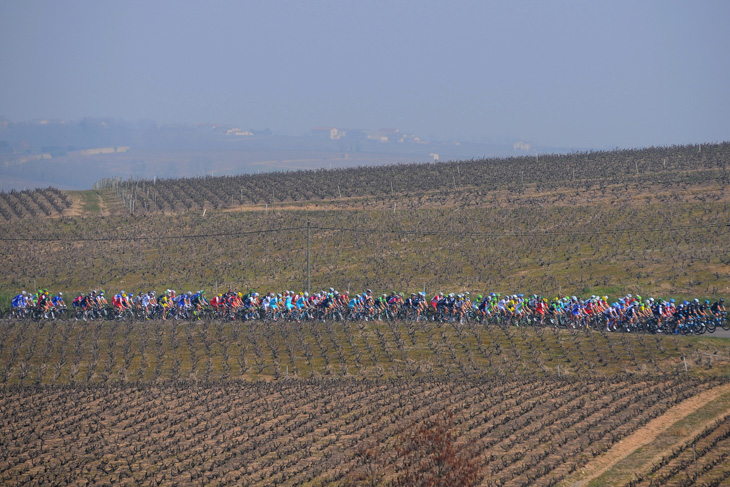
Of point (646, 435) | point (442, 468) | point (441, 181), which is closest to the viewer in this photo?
point (442, 468)

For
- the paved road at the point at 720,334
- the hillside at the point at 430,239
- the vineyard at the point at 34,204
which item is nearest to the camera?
the paved road at the point at 720,334

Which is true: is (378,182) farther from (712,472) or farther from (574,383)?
(712,472)

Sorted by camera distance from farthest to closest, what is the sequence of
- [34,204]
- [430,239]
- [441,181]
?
[441,181] → [34,204] → [430,239]

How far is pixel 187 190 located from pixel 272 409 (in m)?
68.7

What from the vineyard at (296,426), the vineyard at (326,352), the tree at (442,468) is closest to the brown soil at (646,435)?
the vineyard at (296,426)

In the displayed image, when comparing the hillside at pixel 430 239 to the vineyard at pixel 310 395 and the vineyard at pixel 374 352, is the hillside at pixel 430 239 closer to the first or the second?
the vineyard at pixel 374 352

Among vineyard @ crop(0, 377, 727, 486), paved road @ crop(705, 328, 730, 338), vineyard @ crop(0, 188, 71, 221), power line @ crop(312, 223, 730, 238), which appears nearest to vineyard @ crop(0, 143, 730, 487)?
vineyard @ crop(0, 377, 727, 486)

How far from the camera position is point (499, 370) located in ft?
111

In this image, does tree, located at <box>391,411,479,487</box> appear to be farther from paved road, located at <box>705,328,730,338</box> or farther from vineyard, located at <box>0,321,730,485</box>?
paved road, located at <box>705,328,730,338</box>

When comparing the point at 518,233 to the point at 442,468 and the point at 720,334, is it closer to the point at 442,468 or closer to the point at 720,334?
the point at 720,334

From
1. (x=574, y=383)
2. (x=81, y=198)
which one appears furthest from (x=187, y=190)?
(x=574, y=383)

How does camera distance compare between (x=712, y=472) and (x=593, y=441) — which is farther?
(x=593, y=441)

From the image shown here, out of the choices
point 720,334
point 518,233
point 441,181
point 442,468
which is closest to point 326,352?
point 442,468

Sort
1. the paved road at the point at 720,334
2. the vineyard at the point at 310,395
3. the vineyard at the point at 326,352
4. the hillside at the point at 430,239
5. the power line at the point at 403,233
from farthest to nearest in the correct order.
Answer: the power line at the point at 403,233 < the hillside at the point at 430,239 < the paved road at the point at 720,334 < the vineyard at the point at 326,352 < the vineyard at the point at 310,395
